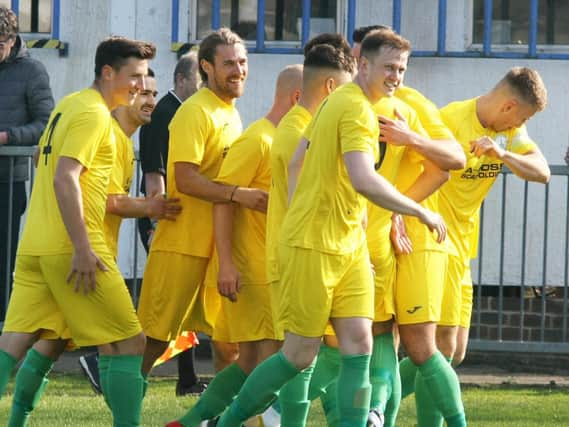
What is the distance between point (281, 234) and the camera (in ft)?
23.6

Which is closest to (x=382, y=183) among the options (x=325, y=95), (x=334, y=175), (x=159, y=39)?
(x=334, y=175)

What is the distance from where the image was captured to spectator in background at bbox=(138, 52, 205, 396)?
9172 millimetres

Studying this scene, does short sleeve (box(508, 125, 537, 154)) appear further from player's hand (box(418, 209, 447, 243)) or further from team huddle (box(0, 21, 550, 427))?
player's hand (box(418, 209, 447, 243))

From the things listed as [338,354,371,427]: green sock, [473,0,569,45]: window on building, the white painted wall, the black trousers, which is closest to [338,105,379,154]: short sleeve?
[338,354,371,427]: green sock

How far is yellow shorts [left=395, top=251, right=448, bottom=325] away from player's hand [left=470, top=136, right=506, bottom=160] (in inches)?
22.4

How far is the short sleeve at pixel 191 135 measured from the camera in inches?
320

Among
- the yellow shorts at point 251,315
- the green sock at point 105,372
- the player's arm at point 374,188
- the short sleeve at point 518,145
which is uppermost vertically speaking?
the short sleeve at point 518,145

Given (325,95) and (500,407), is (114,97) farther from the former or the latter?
(500,407)

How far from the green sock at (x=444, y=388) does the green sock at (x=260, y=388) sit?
78cm

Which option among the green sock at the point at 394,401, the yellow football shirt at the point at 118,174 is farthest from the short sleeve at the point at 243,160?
the green sock at the point at 394,401

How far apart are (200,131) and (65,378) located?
147 inches

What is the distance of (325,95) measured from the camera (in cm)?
765

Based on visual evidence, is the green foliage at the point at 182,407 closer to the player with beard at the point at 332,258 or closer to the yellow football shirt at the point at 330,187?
the player with beard at the point at 332,258

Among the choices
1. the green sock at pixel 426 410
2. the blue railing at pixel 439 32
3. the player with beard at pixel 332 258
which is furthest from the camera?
the blue railing at pixel 439 32
